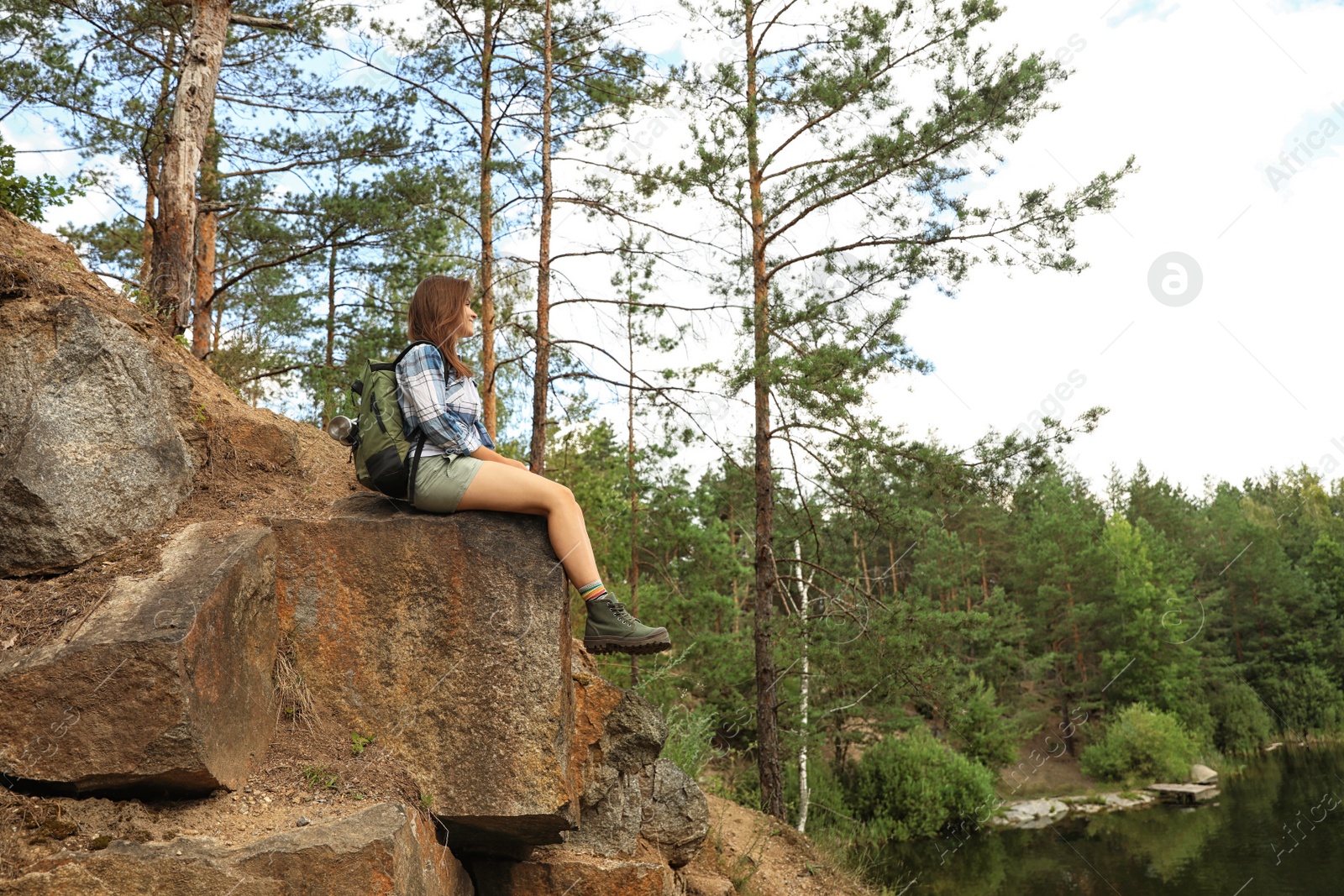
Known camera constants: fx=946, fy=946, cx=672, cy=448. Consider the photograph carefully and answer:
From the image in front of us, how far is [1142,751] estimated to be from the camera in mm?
28781

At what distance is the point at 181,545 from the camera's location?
3971 mm

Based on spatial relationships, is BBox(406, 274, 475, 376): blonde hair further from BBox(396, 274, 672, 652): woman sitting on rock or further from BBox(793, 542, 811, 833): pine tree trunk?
BBox(793, 542, 811, 833): pine tree trunk

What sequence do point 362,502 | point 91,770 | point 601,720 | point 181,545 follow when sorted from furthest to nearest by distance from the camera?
point 601,720 → point 362,502 → point 181,545 → point 91,770

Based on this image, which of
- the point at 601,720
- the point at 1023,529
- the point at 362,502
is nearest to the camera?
the point at 362,502

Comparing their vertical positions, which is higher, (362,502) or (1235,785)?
(362,502)

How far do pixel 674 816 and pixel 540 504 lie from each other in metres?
2.87

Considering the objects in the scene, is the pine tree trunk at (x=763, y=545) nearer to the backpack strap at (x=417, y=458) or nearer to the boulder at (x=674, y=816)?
the boulder at (x=674, y=816)

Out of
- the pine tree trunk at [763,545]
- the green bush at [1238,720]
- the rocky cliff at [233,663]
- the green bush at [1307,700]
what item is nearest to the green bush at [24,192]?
the rocky cliff at [233,663]

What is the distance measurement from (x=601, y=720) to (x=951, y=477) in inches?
229

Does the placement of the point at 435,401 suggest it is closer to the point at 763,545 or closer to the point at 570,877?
the point at 570,877

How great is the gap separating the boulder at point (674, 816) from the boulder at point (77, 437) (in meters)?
3.34


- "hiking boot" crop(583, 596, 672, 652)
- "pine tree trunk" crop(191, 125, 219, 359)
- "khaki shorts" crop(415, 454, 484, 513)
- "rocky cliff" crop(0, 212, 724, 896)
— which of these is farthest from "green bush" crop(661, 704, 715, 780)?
"pine tree trunk" crop(191, 125, 219, 359)

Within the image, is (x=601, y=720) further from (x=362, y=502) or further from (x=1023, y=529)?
(x=1023, y=529)

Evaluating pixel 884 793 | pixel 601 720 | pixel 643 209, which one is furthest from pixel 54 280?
pixel 884 793
